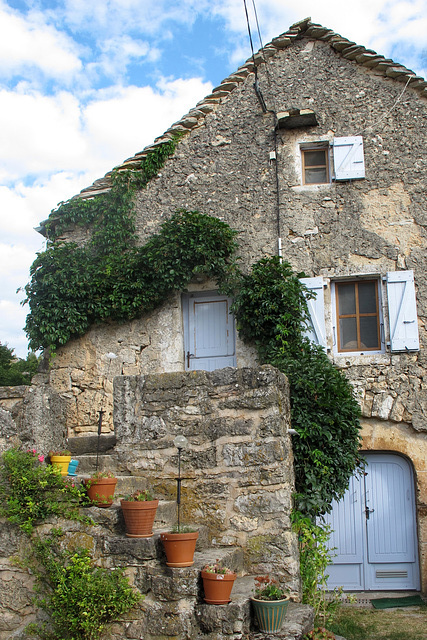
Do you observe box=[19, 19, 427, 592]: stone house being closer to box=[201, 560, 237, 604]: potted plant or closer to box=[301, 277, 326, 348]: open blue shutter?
box=[301, 277, 326, 348]: open blue shutter

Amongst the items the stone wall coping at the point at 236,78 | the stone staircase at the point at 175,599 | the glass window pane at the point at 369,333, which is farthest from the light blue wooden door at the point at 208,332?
the stone staircase at the point at 175,599

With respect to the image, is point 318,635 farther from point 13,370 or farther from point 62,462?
point 13,370

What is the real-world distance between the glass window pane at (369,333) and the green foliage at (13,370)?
754 centimetres

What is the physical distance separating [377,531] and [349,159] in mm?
4803

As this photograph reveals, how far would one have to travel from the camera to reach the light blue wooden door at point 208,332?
8.22 meters

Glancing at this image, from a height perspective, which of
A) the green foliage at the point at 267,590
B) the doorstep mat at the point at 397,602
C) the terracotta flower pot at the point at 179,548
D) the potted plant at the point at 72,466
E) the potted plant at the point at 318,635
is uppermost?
the potted plant at the point at 72,466

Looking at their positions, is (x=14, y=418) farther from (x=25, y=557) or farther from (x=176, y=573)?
(x=176, y=573)

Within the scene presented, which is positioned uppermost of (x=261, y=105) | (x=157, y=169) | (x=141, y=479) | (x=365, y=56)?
(x=365, y=56)

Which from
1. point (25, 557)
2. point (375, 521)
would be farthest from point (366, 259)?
point (25, 557)

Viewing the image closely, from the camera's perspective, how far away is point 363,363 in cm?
773

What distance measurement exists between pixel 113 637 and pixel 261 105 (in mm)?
7004

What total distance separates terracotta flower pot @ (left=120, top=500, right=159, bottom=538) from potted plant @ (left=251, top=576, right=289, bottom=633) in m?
0.84

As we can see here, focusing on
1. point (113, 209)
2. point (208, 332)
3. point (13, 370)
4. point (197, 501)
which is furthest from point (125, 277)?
point (13, 370)

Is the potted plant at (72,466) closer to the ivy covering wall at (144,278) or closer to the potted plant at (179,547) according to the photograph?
the potted plant at (179,547)
